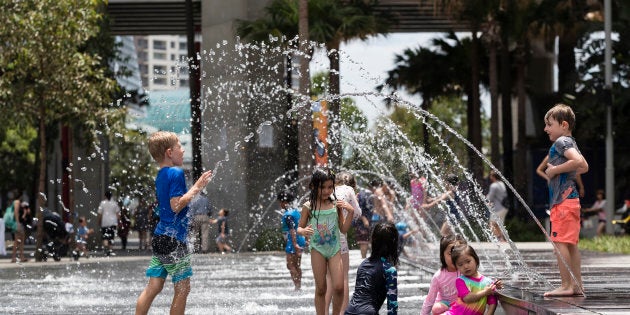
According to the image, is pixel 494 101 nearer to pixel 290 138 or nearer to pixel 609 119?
pixel 609 119

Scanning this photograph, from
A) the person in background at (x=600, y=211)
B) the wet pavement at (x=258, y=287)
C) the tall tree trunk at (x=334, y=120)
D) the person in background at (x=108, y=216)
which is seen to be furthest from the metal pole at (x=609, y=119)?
the person in background at (x=108, y=216)

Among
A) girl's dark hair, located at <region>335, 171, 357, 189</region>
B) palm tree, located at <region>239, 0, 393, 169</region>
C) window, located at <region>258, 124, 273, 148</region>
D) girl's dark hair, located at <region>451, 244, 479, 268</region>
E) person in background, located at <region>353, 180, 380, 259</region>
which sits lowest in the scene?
person in background, located at <region>353, 180, 380, 259</region>

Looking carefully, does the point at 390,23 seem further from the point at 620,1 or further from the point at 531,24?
the point at 620,1

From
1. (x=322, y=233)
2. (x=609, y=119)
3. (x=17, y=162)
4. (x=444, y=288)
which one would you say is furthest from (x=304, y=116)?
(x=17, y=162)

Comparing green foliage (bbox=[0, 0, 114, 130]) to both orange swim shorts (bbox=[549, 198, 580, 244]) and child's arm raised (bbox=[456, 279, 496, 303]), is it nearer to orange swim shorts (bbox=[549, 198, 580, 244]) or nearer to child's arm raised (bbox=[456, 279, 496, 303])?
orange swim shorts (bbox=[549, 198, 580, 244])

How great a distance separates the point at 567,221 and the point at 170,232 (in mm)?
2837

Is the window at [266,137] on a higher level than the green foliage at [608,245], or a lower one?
higher

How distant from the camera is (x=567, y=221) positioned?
A: 9586 mm

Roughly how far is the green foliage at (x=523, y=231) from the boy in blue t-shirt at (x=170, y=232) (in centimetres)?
2154

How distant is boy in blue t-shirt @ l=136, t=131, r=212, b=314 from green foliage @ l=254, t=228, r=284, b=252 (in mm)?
21204

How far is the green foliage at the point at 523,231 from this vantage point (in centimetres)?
3083

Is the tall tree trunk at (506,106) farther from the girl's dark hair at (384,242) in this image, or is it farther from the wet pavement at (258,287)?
the girl's dark hair at (384,242)

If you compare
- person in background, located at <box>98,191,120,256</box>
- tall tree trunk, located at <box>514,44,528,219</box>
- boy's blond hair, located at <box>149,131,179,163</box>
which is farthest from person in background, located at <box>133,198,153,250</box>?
boy's blond hair, located at <box>149,131,179,163</box>

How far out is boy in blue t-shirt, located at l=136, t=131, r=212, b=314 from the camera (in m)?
9.42
